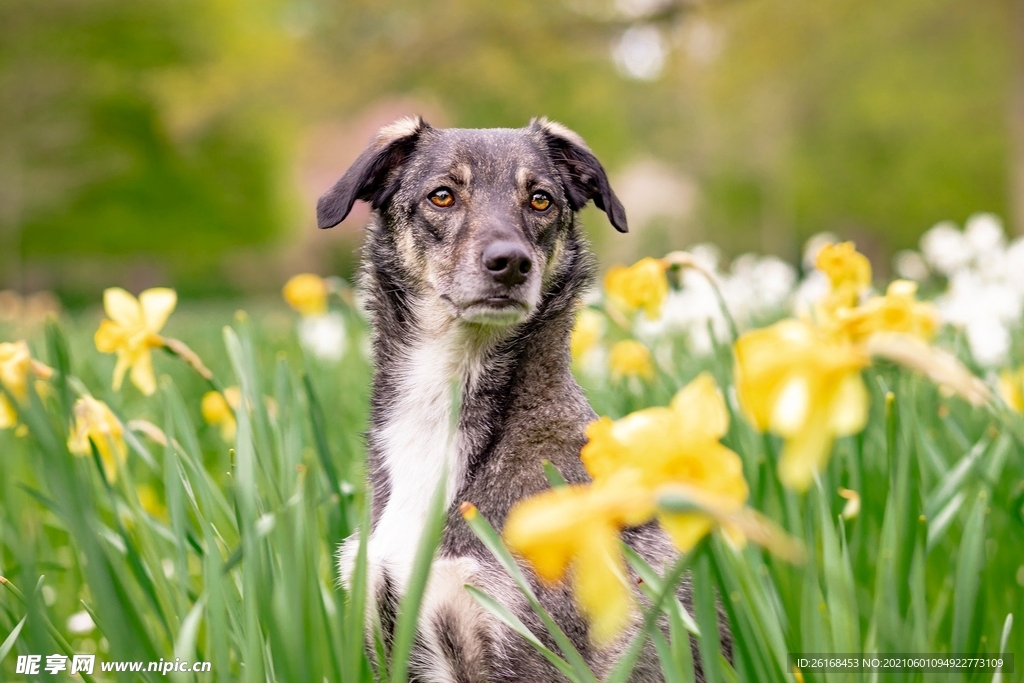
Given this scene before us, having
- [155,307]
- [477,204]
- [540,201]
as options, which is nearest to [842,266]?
[540,201]

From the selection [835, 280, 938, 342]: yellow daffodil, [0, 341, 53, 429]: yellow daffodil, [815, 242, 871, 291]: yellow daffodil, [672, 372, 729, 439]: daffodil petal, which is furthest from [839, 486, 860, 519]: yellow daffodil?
[0, 341, 53, 429]: yellow daffodil

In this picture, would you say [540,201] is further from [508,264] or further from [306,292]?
[306,292]

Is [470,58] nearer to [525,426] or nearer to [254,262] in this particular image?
[525,426]

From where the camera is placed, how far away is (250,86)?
53.5ft

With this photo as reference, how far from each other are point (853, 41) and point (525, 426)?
60.5ft

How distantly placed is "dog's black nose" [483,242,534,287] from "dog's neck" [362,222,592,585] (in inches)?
5.9

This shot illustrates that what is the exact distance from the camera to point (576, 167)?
128 inches

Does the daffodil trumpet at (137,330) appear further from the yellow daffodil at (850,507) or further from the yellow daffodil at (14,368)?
the yellow daffodil at (850,507)

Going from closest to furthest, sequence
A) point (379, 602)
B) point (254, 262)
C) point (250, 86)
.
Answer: point (379, 602) → point (250, 86) → point (254, 262)

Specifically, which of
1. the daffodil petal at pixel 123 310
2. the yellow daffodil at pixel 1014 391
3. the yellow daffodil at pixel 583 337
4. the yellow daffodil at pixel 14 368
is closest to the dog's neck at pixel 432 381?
the daffodil petal at pixel 123 310

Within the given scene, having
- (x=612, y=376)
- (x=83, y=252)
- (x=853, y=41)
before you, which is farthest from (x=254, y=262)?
(x=612, y=376)

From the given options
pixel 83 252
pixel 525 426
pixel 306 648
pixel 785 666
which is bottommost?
pixel 785 666

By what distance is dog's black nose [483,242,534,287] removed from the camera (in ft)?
8.63

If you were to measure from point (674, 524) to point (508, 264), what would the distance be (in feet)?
5.95
